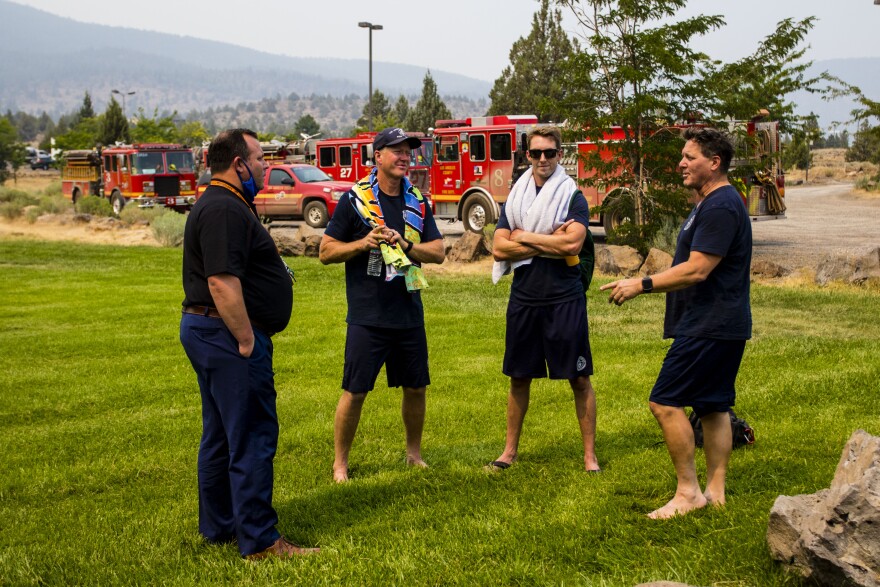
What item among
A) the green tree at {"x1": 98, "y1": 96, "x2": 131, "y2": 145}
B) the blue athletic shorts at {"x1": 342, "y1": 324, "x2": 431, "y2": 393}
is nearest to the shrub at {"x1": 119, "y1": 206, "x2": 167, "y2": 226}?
the blue athletic shorts at {"x1": 342, "y1": 324, "x2": 431, "y2": 393}

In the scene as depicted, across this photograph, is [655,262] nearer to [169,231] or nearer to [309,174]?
[169,231]

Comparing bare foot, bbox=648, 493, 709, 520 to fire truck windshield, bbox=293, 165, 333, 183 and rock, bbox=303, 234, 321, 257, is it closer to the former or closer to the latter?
rock, bbox=303, 234, 321, 257

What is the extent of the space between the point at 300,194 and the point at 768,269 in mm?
14787

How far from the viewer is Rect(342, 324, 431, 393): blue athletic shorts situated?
5.71 m

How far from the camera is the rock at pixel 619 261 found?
15414 mm

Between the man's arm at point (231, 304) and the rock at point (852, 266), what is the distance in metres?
11.2

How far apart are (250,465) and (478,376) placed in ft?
14.9

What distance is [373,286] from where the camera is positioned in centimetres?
571

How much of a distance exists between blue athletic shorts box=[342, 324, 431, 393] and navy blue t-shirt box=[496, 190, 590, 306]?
68 cm

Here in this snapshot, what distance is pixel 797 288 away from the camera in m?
13.7

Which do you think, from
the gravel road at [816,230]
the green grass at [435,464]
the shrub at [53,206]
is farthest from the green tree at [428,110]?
the green grass at [435,464]

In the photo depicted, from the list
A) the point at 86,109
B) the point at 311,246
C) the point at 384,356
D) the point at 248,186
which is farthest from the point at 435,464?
the point at 86,109

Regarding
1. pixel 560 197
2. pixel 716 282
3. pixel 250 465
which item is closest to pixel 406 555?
pixel 250 465

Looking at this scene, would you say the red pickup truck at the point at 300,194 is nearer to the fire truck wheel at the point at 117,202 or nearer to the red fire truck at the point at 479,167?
the red fire truck at the point at 479,167
